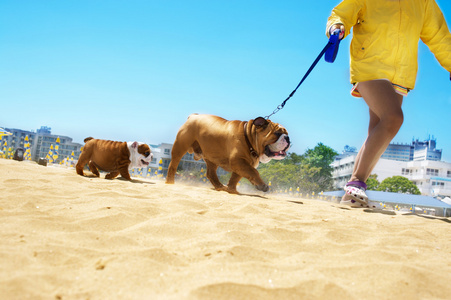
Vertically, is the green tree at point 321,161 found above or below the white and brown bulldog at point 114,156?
above

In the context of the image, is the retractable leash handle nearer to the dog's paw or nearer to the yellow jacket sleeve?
the yellow jacket sleeve

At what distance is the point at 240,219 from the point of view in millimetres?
1913

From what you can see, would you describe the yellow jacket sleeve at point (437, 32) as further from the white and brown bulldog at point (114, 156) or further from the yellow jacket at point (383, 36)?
the white and brown bulldog at point (114, 156)

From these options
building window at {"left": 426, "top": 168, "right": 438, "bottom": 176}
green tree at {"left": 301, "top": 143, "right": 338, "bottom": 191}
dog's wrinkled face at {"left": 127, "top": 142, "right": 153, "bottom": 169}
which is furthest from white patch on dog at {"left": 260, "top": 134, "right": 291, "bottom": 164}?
building window at {"left": 426, "top": 168, "right": 438, "bottom": 176}

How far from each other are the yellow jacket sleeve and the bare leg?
2.52 feet

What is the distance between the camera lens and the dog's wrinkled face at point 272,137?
3.73 metres

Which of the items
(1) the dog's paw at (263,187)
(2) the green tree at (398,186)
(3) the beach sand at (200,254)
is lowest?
(3) the beach sand at (200,254)

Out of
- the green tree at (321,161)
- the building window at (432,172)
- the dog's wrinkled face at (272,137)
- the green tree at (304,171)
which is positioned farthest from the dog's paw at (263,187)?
the building window at (432,172)

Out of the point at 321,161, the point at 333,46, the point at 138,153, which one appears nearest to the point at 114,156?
the point at 138,153

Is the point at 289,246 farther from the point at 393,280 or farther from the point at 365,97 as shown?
the point at 365,97

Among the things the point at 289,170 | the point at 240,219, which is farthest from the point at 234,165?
the point at 289,170

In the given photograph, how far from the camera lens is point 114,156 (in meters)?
4.66

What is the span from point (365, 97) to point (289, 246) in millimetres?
2161

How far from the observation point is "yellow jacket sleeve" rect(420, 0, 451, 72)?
3299 millimetres
